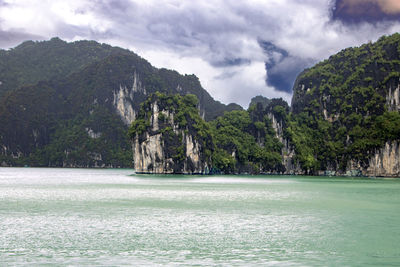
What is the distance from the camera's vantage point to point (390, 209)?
31344 millimetres

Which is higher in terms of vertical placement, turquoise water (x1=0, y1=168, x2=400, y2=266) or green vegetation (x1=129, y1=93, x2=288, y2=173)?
green vegetation (x1=129, y1=93, x2=288, y2=173)

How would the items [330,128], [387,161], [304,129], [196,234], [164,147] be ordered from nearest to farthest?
[196,234] → [164,147] → [387,161] → [330,128] → [304,129]

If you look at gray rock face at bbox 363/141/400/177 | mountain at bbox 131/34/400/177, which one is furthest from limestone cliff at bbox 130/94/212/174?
gray rock face at bbox 363/141/400/177

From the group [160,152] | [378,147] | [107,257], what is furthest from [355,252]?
[378,147]

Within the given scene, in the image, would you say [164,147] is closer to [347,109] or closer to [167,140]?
[167,140]

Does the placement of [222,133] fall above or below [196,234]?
above

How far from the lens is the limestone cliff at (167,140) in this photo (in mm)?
106375

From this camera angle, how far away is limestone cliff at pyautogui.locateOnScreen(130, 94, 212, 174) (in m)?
106

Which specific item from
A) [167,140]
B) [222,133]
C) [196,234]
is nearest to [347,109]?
[222,133]

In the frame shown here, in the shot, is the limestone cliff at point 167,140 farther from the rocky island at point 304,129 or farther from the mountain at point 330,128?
the mountain at point 330,128

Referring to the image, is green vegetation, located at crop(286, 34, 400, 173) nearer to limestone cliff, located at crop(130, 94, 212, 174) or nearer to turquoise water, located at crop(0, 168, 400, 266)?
limestone cliff, located at crop(130, 94, 212, 174)

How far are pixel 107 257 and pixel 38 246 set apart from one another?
141 inches

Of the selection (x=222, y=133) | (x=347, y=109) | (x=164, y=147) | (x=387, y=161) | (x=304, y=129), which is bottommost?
(x=387, y=161)

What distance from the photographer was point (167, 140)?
4225 inches
